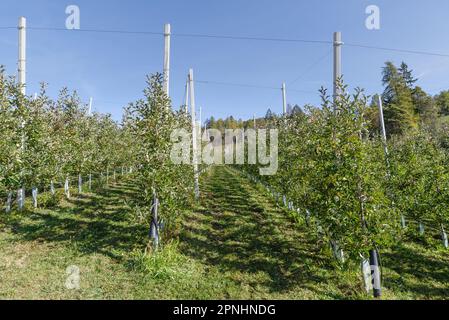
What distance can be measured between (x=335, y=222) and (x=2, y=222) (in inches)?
547

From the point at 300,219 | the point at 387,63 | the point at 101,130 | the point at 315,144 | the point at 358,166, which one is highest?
the point at 387,63

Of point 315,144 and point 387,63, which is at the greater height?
point 387,63

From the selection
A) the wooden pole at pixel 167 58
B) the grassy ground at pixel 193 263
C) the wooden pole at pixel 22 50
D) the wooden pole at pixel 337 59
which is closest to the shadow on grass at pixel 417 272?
the grassy ground at pixel 193 263

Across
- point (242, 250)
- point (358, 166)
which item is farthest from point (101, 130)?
point (358, 166)

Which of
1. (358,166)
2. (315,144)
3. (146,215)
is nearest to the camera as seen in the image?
(358,166)

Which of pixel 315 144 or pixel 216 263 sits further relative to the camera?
pixel 216 263

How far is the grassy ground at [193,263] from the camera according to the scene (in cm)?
720

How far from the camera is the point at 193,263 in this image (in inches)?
351

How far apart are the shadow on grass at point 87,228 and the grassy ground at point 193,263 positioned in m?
0.04

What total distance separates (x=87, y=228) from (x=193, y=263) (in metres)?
5.72

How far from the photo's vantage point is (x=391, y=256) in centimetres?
993

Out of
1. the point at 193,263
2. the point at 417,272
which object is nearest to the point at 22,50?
the point at 193,263
